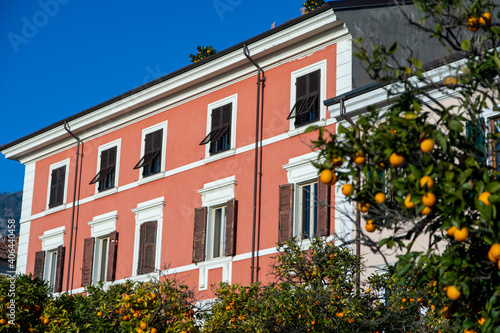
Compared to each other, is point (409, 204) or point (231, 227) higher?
point (231, 227)

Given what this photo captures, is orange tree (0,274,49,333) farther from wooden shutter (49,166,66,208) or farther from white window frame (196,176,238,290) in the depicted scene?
wooden shutter (49,166,66,208)

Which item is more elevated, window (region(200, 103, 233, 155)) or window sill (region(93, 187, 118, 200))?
window (region(200, 103, 233, 155))

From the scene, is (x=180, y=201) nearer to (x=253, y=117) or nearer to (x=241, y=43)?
(x=253, y=117)

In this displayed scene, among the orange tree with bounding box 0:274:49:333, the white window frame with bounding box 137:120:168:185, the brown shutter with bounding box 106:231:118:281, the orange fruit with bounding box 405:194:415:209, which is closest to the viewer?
the orange fruit with bounding box 405:194:415:209

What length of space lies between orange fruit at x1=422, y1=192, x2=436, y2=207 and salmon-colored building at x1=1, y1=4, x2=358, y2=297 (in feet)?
33.9

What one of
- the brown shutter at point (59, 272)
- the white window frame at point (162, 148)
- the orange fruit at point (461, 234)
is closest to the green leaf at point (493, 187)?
the orange fruit at point (461, 234)

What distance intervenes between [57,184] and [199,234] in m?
7.40

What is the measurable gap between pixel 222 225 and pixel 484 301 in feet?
48.3

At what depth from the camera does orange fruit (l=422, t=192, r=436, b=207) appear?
5711 millimetres

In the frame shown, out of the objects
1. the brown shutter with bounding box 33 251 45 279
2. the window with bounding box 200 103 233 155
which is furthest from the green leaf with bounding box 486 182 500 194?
the brown shutter with bounding box 33 251 45 279

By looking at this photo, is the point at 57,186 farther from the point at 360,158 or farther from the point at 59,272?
the point at 360,158

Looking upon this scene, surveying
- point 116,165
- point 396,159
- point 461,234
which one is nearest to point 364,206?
point 396,159

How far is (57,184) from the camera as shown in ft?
85.3

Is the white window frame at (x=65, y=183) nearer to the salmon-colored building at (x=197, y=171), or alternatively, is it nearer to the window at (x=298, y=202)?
the salmon-colored building at (x=197, y=171)
